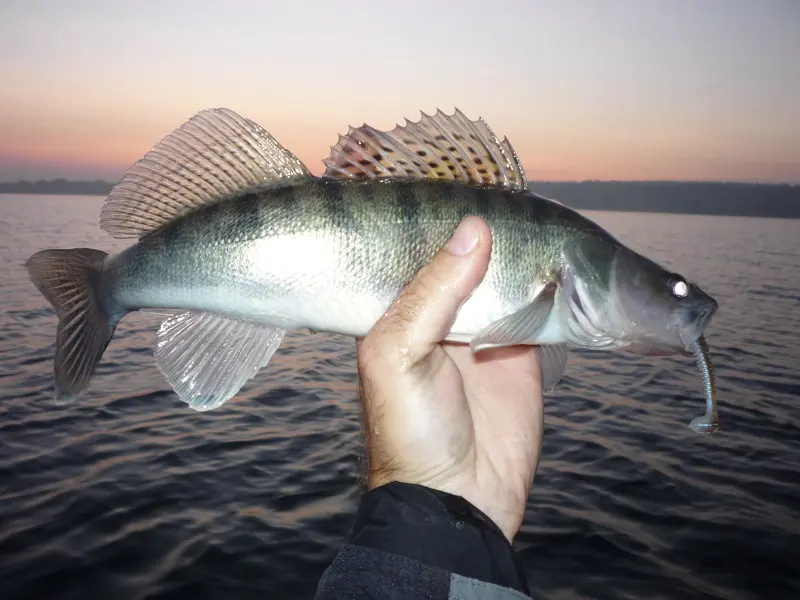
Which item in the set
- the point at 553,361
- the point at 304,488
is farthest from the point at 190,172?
the point at 304,488

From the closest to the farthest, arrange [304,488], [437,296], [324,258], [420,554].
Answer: [420,554] < [437,296] < [324,258] < [304,488]

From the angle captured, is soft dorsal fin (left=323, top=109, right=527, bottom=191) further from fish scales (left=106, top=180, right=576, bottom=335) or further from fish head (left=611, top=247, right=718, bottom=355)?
fish head (left=611, top=247, right=718, bottom=355)

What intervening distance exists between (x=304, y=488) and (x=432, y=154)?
20.4 feet

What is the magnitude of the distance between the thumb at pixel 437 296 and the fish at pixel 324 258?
161 millimetres

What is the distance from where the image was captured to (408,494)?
123 inches

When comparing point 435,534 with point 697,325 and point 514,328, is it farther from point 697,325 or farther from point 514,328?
point 697,325

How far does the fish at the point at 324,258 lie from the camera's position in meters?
3.49

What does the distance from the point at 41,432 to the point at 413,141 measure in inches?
366

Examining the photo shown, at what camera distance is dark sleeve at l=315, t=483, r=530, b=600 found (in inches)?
100

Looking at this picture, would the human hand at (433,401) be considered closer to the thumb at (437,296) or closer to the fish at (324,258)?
the thumb at (437,296)

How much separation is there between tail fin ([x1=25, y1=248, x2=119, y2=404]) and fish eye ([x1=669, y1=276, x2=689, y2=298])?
3348mm

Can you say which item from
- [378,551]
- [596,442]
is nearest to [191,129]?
[378,551]

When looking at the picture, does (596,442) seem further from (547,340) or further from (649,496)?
(547,340)

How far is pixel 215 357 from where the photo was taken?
374 cm
